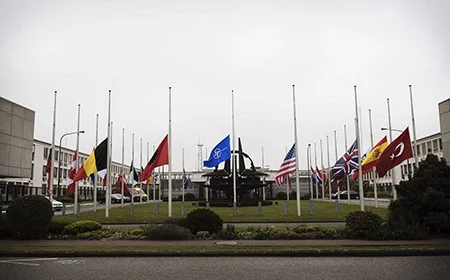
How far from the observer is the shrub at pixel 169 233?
57.2 feet

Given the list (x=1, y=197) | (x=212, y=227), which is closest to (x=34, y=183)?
(x=1, y=197)

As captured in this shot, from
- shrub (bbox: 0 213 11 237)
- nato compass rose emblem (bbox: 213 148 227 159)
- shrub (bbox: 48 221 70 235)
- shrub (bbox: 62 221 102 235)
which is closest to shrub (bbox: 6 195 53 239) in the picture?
shrub (bbox: 48 221 70 235)

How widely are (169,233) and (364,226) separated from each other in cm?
792

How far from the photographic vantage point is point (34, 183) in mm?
75250

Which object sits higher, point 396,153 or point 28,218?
point 396,153

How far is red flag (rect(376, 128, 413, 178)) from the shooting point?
24.2 m

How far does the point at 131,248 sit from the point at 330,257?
6.71m

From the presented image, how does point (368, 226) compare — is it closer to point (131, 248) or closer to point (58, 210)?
point (131, 248)

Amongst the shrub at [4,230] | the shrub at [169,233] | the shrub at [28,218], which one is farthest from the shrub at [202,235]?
the shrub at [4,230]

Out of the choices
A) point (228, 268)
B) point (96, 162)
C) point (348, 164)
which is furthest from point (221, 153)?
point (228, 268)

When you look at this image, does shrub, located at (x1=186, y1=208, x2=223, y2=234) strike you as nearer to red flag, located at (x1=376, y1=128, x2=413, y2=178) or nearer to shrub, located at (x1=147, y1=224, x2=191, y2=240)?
shrub, located at (x1=147, y1=224, x2=191, y2=240)

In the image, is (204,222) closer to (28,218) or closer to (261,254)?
(261,254)

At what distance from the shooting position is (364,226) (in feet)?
56.1

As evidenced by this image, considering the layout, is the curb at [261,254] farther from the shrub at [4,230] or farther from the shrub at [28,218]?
the shrub at [4,230]
